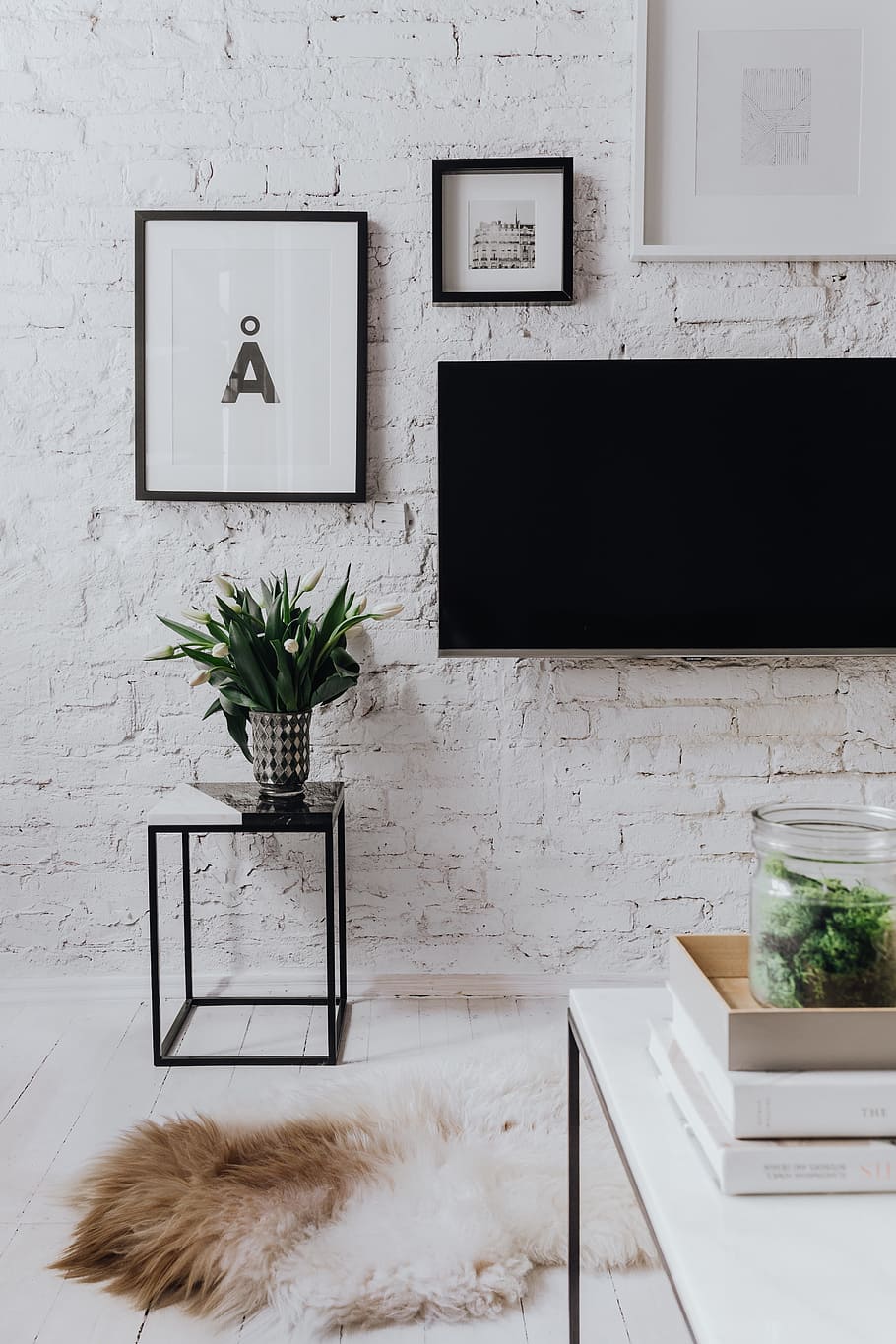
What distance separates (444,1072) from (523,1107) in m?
0.22

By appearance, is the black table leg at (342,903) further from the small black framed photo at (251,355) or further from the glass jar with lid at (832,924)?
the glass jar with lid at (832,924)

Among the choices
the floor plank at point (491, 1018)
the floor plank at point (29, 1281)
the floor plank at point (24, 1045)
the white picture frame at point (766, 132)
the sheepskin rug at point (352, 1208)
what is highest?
the white picture frame at point (766, 132)

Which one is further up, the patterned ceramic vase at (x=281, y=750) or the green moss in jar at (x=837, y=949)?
the green moss in jar at (x=837, y=949)

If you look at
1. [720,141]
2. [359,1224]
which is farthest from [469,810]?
[720,141]

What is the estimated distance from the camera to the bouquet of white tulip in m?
2.28

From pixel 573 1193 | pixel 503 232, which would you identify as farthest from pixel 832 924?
pixel 503 232

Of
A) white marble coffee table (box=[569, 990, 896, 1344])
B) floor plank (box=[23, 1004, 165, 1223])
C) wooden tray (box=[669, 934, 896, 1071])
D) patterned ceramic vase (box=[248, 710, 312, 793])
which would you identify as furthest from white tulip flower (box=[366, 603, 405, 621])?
wooden tray (box=[669, 934, 896, 1071])

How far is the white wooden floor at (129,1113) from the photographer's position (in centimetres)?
145

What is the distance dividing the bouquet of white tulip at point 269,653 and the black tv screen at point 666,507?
25cm

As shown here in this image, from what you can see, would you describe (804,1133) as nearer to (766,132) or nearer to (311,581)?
(311,581)

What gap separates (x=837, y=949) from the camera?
2.70ft

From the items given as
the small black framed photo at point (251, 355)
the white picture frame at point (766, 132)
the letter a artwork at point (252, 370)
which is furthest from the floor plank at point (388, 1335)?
the white picture frame at point (766, 132)

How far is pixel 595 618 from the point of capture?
2.45 meters

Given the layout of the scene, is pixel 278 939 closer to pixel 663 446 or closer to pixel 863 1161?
pixel 663 446
